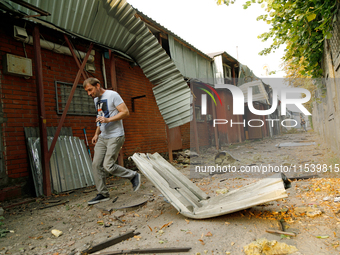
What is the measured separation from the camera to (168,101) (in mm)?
6000

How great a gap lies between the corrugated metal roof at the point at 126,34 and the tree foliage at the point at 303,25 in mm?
1996

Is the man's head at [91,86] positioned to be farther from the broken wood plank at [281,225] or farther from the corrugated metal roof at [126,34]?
the broken wood plank at [281,225]

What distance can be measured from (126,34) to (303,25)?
3.98m

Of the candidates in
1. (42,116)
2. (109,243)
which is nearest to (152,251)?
(109,243)

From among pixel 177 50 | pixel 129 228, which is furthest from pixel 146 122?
pixel 129 228

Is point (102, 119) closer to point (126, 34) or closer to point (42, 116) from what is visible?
point (42, 116)

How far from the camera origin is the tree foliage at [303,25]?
12.1 feet

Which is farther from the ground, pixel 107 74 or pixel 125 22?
pixel 125 22

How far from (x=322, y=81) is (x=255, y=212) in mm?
5305

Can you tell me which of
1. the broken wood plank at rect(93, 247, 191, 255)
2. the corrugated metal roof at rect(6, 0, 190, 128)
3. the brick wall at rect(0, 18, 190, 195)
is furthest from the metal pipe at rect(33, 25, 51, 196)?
the broken wood plank at rect(93, 247, 191, 255)

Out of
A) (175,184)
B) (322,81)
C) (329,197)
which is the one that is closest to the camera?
(329,197)

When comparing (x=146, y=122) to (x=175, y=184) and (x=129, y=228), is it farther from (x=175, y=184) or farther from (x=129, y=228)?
(x=129, y=228)

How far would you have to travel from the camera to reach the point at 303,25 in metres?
4.71

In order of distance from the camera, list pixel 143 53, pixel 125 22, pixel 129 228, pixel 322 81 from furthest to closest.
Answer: pixel 322 81 < pixel 143 53 < pixel 125 22 < pixel 129 228
